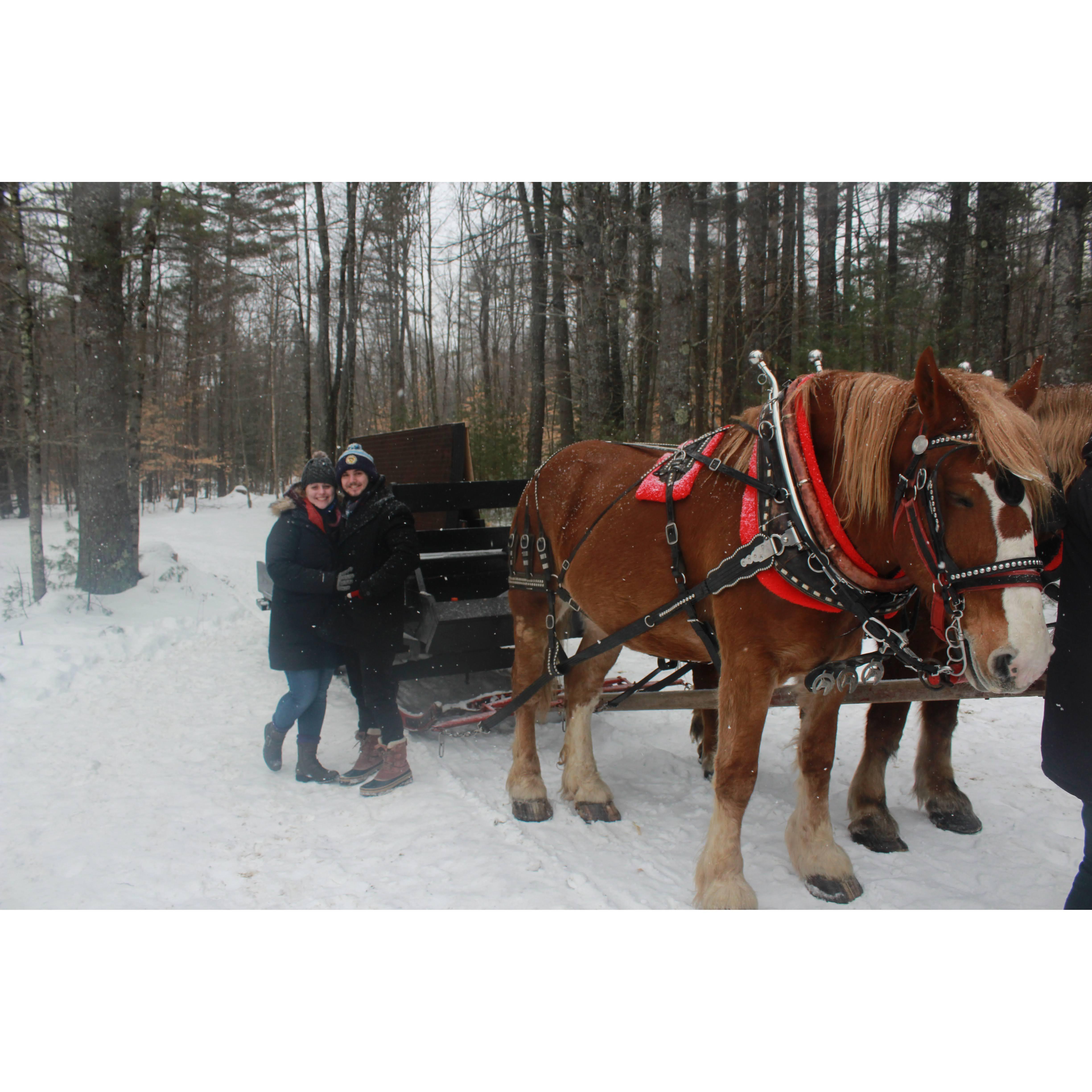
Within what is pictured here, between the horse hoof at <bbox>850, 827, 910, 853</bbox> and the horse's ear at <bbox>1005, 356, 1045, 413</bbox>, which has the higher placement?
the horse's ear at <bbox>1005, 356, 1045, 413</bbox>

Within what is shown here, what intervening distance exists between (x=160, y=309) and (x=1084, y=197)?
53.7ft

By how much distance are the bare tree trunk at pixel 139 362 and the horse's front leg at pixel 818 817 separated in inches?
284

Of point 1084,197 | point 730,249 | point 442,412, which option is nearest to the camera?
point 1084,197

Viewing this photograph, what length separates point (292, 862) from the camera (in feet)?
9.21

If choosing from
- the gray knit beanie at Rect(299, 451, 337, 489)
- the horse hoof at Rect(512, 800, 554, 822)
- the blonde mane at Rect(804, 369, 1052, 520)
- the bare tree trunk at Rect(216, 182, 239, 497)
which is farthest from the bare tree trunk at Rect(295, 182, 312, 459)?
the blonde mane at Rect(804, 369, 1052, 520)

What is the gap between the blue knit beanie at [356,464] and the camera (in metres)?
3.72

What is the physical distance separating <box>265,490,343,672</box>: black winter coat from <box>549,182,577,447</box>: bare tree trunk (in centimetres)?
684

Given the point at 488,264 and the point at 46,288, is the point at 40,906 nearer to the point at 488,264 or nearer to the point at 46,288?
the point at 46,288

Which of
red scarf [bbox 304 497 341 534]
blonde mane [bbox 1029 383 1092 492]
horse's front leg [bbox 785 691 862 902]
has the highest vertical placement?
blonde mane [bbox 1029 383 1092 492]

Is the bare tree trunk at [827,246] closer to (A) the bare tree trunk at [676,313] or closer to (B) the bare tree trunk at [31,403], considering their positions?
(A) the bare tree trunk at [676,313]

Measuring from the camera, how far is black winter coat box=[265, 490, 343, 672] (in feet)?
11.8

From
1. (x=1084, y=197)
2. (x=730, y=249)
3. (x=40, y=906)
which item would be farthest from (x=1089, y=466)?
(x=730, y=249)

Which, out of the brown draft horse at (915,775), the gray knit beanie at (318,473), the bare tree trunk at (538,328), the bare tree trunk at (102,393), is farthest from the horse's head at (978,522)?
the bare tree trunk at (538,328)

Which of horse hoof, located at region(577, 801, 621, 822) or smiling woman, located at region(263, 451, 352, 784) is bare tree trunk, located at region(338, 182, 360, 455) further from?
horse hoof, located at region(577, 801, 621, 822)
